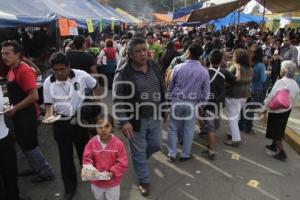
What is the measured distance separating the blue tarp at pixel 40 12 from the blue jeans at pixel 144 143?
375cm

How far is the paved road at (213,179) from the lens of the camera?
14.5 feet

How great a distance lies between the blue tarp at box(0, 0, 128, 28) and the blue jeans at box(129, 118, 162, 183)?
12.3 feet

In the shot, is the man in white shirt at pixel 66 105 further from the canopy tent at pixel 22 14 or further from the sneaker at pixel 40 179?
the canopy tent at pixel 22 14

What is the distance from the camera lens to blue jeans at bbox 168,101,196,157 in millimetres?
5164

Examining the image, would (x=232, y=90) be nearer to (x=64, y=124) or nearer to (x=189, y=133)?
(x=189, y=133)

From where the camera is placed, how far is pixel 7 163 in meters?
3.79

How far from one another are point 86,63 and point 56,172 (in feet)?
6.10

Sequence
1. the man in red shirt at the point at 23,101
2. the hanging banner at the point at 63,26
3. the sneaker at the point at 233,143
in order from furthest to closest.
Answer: the hanging banner at the point at 63,26, the sneaker at the point at 233,143, the man in red shirt at the point at 23,101

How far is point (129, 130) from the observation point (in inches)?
158

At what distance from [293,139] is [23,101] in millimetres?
4736

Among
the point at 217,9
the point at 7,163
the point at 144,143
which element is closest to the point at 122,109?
the point at 144,143

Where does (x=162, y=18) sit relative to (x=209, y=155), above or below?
above

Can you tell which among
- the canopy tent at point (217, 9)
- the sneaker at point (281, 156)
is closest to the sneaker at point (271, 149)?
the sneaker at point (281, 156)

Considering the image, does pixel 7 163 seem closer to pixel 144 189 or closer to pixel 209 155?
pixel 144 189
